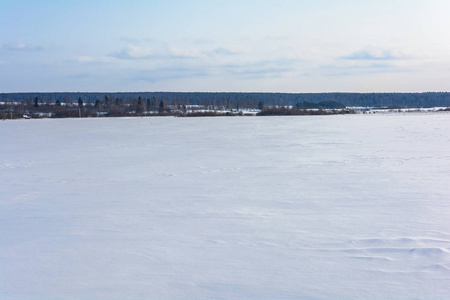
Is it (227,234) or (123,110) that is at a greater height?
(123,110)

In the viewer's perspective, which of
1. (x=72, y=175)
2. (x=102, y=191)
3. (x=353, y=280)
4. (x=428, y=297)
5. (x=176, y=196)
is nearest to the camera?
(x=428, y=297)

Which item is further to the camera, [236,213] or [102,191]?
[102,191]

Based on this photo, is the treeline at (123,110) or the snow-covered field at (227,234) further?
the treeline at (123,110)

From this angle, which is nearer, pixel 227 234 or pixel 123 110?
pixel 227 234

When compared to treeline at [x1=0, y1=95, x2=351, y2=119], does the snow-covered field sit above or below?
below

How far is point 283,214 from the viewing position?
4.01 m

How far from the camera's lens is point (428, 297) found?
2326mm

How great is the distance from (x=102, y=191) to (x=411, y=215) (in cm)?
323

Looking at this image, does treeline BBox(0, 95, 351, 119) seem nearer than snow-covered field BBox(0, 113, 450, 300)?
No

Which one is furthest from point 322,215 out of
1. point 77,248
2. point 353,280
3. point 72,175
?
point 72,175

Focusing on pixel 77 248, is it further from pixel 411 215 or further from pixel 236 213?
pixel 411 215

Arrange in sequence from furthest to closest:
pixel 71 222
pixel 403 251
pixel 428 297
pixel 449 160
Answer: pixel 449 160 < pixel 71 222 < pixel 403 251 < pixel 428 297

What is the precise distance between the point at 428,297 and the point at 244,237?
1.34 m

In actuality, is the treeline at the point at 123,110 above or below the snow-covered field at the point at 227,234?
above
